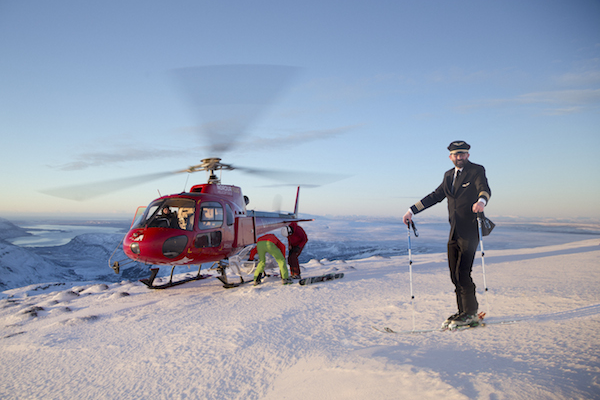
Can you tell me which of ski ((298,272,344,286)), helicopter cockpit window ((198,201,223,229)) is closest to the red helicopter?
helicopter cockpit window ((198,201,223,229))

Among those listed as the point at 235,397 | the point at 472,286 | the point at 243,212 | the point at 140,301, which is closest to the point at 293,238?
the point at 243,212

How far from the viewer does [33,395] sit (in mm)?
2477

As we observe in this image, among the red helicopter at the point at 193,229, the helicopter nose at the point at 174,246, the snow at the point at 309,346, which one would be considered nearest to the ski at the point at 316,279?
the snow at the point at 309,346

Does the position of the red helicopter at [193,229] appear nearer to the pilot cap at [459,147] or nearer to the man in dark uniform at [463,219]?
the man in dark uniform at [463,219]

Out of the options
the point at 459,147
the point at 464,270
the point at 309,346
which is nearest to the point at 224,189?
the point at 309,346

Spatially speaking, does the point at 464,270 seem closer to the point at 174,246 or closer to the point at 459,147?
the point at 459,147

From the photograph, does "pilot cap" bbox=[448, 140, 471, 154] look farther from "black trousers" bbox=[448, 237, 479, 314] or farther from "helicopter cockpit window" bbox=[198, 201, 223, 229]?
"helicopter cockpit window" bbox=[198, 201, 223, 229]

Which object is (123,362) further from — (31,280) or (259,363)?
(31,280)

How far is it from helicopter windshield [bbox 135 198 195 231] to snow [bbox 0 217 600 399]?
158cm

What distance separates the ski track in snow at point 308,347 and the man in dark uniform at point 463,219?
0.36 m

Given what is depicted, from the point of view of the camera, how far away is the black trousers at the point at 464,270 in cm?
347

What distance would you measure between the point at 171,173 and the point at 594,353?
8796mm

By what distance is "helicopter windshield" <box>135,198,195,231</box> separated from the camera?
636 cm

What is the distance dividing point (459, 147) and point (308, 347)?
297 cm
